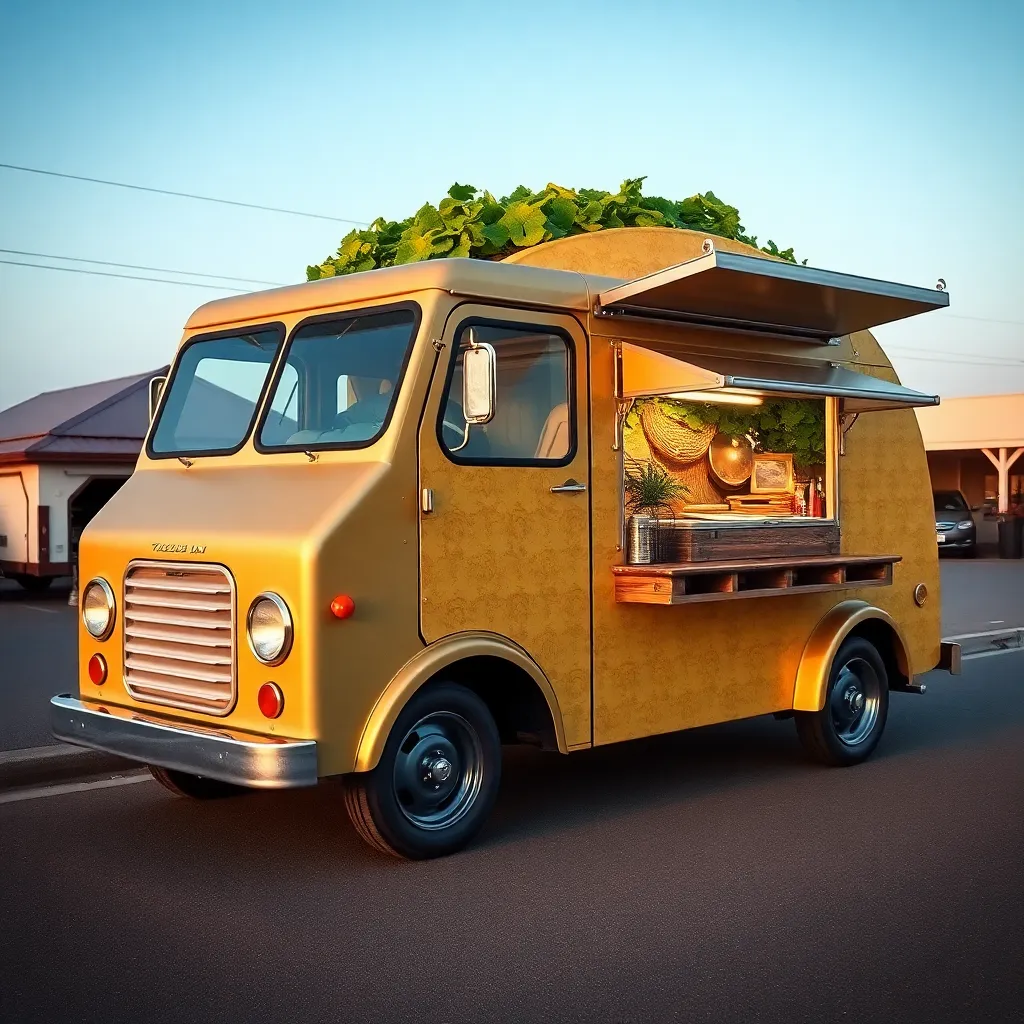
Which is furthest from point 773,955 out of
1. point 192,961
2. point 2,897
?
point 2,897

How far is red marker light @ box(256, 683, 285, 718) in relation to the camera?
5605 mm

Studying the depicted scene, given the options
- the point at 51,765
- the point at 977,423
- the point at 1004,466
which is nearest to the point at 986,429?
the point at 977,423

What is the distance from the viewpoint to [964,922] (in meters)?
5.10

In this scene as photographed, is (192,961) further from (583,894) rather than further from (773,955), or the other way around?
(773,955)

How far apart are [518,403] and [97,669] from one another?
7.95 ft

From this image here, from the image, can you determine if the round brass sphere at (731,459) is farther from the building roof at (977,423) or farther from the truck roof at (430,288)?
the building roof at (977,423)

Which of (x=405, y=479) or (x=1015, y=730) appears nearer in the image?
(x=405, y=479)

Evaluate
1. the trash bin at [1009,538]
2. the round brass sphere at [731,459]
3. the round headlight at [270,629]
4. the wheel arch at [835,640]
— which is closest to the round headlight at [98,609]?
the round headlight at [270,629]

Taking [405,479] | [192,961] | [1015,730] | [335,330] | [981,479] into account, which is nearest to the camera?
[192,961]

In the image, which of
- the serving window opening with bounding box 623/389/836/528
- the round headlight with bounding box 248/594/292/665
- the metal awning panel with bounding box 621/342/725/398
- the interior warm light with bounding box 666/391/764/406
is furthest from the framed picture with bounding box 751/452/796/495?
the round headlight with bounding box 248/594/292/665

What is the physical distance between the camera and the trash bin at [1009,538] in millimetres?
33750

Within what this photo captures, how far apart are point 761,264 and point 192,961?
431 cm

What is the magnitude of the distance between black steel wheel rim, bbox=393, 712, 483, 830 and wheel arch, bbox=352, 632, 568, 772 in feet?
0.80

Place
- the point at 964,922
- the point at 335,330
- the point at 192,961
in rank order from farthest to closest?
1. the point at 335,330
2. the point at 964,922
3. the point at 192,961
